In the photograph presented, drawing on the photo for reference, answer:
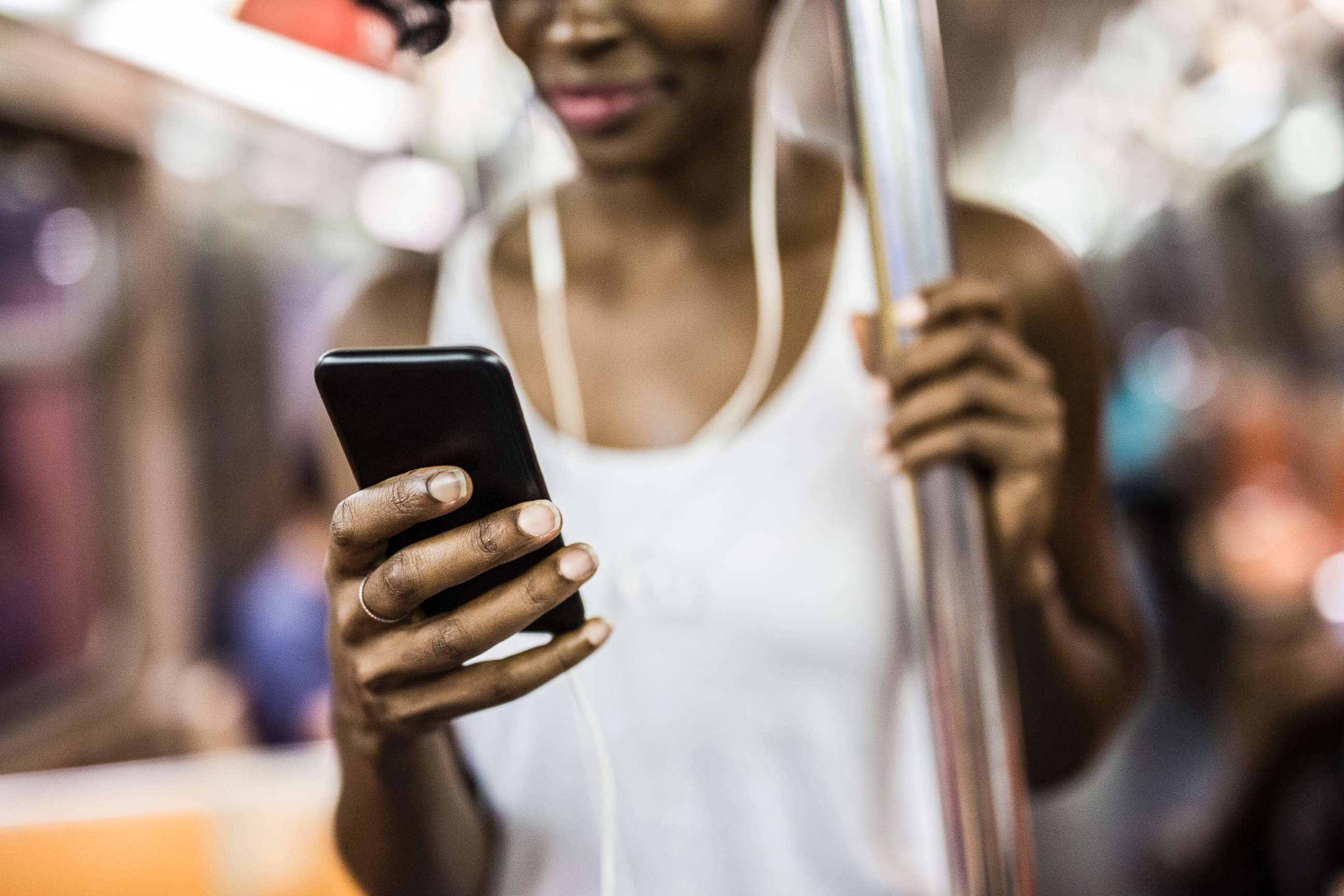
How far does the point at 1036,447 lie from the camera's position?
1.31 ft

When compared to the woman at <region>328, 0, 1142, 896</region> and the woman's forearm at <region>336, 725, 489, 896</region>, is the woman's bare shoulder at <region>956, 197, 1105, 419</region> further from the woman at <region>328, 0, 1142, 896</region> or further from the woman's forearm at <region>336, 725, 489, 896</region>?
the woman's forearm at <region>336, 725, 489, 896</region>

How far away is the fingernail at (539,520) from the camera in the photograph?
24 cm

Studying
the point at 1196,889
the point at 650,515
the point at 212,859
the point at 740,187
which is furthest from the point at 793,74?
the point at 1196,889

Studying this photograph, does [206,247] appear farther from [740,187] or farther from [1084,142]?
[740,187]

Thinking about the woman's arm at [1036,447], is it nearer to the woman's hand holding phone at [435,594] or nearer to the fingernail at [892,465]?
the fingernail at [892,465]

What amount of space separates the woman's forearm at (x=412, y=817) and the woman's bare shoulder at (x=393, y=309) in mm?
122

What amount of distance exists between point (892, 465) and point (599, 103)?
16cm

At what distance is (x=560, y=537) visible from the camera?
0.25 metres

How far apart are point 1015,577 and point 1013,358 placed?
4.2 inches

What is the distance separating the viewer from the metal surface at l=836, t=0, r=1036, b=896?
1.03ft

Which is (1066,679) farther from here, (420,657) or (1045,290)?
(420,657)

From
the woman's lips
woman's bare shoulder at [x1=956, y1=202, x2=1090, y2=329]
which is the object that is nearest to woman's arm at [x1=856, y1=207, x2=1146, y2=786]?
woman's bare shoulder at [x1=956, y1=202, x2=1090, y2=329]

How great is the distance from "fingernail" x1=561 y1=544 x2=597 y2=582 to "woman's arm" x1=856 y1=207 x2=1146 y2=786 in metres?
0.14

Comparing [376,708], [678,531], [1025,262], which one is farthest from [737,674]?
[1025,262]
